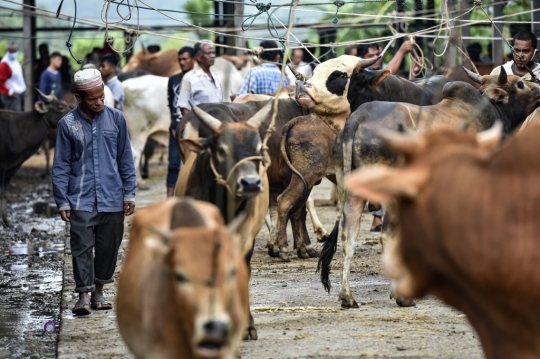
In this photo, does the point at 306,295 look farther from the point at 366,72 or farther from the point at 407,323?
the point at 366,72

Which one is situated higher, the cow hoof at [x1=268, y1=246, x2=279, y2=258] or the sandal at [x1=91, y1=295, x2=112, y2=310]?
the sandal at [x1=91, y1=295, x2=112, y2=310]

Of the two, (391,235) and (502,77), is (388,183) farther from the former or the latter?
(502,77)

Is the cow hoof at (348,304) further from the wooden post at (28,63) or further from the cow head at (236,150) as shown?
the wooden post at (28,63)

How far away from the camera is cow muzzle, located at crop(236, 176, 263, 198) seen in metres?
5.88

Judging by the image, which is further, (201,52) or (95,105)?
(201,52)

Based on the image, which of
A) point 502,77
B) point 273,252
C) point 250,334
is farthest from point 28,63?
point 250,334

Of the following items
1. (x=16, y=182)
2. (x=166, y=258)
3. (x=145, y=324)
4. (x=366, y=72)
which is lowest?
(x=16, y=182)

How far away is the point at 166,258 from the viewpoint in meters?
3.90

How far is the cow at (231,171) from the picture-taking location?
19.7 feet

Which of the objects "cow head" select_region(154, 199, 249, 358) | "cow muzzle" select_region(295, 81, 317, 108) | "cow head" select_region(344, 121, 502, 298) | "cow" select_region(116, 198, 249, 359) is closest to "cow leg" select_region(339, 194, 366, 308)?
"cow muzzle" select_region(295, 81, 317, 108)

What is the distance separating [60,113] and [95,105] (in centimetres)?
702

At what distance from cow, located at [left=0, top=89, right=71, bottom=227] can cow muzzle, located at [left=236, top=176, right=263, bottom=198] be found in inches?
290

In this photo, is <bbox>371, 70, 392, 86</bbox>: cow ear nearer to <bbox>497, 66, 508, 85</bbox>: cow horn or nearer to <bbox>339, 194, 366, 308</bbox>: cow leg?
<bbox>497, 66, 508, 85</bbox>: cow horn

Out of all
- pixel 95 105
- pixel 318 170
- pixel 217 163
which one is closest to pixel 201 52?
pixel 318 170
